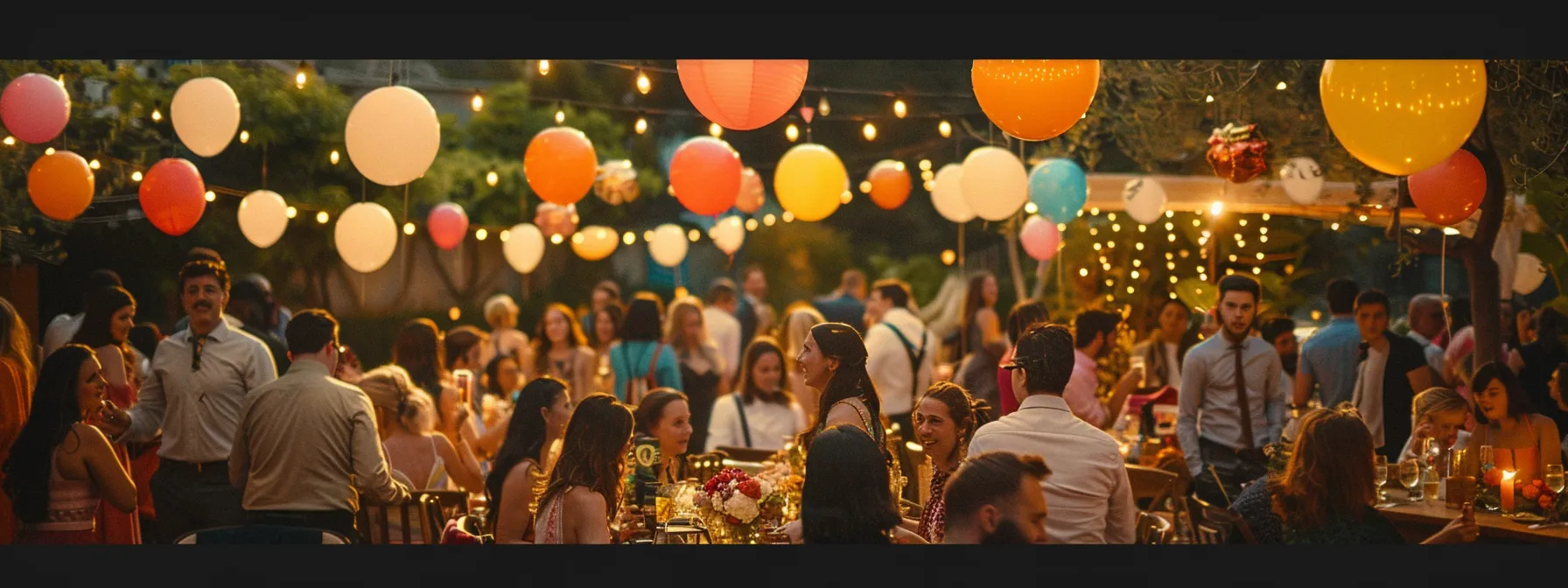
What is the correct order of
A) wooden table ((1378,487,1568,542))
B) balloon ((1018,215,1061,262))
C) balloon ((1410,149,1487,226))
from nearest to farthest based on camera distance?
wooden table ((1378,487,1568,542)), balloon ((1410,149,1487,226)), balloon ((1018,215,1061,262))

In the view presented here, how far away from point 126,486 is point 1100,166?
702cm

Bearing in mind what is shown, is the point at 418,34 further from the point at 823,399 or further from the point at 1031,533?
the point at 1031,533

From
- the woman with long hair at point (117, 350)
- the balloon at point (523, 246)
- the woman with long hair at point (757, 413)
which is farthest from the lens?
the balloon at point (523, 246)

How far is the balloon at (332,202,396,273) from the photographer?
724 cm

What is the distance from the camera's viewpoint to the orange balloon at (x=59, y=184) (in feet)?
19.3

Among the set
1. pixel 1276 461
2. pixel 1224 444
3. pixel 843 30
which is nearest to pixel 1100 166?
pixel 1224 444

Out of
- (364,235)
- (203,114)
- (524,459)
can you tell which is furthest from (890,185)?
(524,459)

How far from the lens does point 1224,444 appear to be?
218 inches

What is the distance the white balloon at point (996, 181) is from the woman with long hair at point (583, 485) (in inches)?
136

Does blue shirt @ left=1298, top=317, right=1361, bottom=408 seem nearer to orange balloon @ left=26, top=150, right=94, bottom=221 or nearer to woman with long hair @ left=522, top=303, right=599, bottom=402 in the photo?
woman with long hair @ left=522, top=303, right=599, bottom=402

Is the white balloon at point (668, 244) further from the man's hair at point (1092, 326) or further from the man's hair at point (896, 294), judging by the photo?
the man's hair at point (1092, 326)

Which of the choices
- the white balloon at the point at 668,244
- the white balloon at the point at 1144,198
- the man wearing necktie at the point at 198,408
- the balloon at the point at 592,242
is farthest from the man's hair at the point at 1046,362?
the balloon at the point at 592,242

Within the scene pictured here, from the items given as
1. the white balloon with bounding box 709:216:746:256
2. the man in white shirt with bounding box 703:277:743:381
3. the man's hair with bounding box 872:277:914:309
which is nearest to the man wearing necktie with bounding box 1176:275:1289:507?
the man's hair with bounding box 872:277:914:309

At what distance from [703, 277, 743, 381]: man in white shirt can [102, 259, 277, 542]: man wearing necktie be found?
422cm
